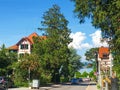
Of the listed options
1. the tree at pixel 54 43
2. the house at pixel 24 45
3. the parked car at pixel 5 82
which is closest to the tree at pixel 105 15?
the parked car at pixel 5 82

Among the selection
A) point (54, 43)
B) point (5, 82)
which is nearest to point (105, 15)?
point (5, 82)

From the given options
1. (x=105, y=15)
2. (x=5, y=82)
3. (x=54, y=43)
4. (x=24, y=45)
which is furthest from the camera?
(x=24, y=45)

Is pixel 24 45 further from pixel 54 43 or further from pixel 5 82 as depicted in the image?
pixel 5 82

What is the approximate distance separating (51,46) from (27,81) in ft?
62.2

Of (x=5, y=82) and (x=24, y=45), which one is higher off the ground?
(x=24, y=45)

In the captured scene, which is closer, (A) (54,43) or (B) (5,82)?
(B) (5,82)

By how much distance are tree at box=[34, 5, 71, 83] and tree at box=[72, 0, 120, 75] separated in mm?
53689

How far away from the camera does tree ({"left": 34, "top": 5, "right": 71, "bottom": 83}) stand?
78750 millimetres

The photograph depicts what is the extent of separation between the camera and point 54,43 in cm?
8025

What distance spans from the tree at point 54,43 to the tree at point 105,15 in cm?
5369

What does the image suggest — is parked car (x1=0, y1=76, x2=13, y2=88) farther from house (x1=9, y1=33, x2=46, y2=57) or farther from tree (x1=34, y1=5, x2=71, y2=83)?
house (x1=9, y1=33, x2=46, y2=57)

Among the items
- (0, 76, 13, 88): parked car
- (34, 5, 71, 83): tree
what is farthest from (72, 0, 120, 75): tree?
(34, 5, 71, 83): tree

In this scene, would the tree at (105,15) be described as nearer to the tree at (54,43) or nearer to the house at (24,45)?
the tree at (54,43)

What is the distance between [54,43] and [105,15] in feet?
194
